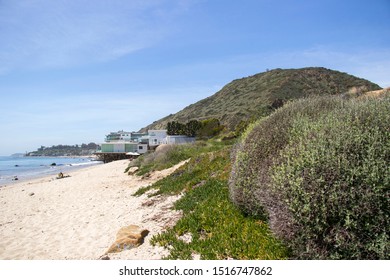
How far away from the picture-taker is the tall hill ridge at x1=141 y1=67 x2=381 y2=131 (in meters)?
58.0

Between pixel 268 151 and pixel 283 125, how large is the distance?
2.31 ft

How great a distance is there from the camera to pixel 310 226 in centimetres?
368

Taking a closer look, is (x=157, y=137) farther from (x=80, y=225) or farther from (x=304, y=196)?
(x=304, y=196)

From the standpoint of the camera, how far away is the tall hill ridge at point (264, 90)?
58000 millimetres

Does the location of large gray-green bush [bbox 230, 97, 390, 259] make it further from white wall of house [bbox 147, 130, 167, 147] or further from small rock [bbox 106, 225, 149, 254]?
white wall of house [bbox 147, 130, 167, 147]

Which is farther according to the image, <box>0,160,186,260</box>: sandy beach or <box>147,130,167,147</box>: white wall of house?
<box>147,130,167,147</box>: white wall of house

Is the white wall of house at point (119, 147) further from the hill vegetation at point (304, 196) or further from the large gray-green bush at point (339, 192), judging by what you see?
the large gray-green bush at point (339, 192)

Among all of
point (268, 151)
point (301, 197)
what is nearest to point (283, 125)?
point (268, 151)

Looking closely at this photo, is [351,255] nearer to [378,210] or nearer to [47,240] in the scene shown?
[378,210]

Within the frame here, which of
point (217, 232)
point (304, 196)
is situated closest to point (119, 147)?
point (217, 232)

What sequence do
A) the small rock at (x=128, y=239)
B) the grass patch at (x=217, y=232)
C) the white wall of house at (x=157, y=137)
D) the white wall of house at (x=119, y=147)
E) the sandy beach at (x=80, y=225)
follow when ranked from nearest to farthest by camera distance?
the grass patch at (x=217, y=232)
the small rock at (x=128, y=239)
the sandy beach at (x=80, y=225)
the white wall of house at (x=157, y=137)
the white wall of house at (x=119, y=147)

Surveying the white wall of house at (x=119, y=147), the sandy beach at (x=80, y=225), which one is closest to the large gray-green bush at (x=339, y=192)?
the sandy beach at (x=80, y=225)

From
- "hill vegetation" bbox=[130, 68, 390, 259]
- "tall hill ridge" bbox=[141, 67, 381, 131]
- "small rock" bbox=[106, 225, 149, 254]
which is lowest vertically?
"small rock" bbox=[106, 225, 149, 254]

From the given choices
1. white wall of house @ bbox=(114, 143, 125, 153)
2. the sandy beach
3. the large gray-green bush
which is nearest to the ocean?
white wall of house @ bbox=(114, 143, 125, 153)
